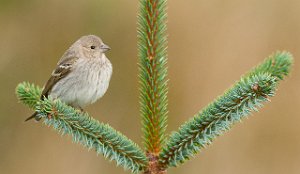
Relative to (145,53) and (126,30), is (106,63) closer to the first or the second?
(126,30)

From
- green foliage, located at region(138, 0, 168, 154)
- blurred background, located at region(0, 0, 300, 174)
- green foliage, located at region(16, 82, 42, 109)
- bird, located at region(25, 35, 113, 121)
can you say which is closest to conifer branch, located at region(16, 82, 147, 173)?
green foliage, located at region(138, 0, 168, 154)

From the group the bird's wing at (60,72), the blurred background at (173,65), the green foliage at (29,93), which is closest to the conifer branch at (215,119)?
the green foliage at (29,93)

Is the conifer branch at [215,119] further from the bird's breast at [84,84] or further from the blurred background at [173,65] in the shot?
the blurred background at [173,65]

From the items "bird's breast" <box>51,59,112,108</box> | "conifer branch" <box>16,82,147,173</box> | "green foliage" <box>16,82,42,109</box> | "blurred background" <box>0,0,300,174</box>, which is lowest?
"conifer branch" <box>16,82,147,173</box>

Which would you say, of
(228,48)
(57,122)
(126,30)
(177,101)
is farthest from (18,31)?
(57,122)

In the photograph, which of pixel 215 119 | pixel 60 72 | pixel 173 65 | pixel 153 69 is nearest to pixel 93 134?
pixel 153 69

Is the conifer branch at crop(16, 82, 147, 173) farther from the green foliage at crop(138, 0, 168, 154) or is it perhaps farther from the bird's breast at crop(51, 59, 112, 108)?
the bird's breast at crop(51, 59, 112, 108)
